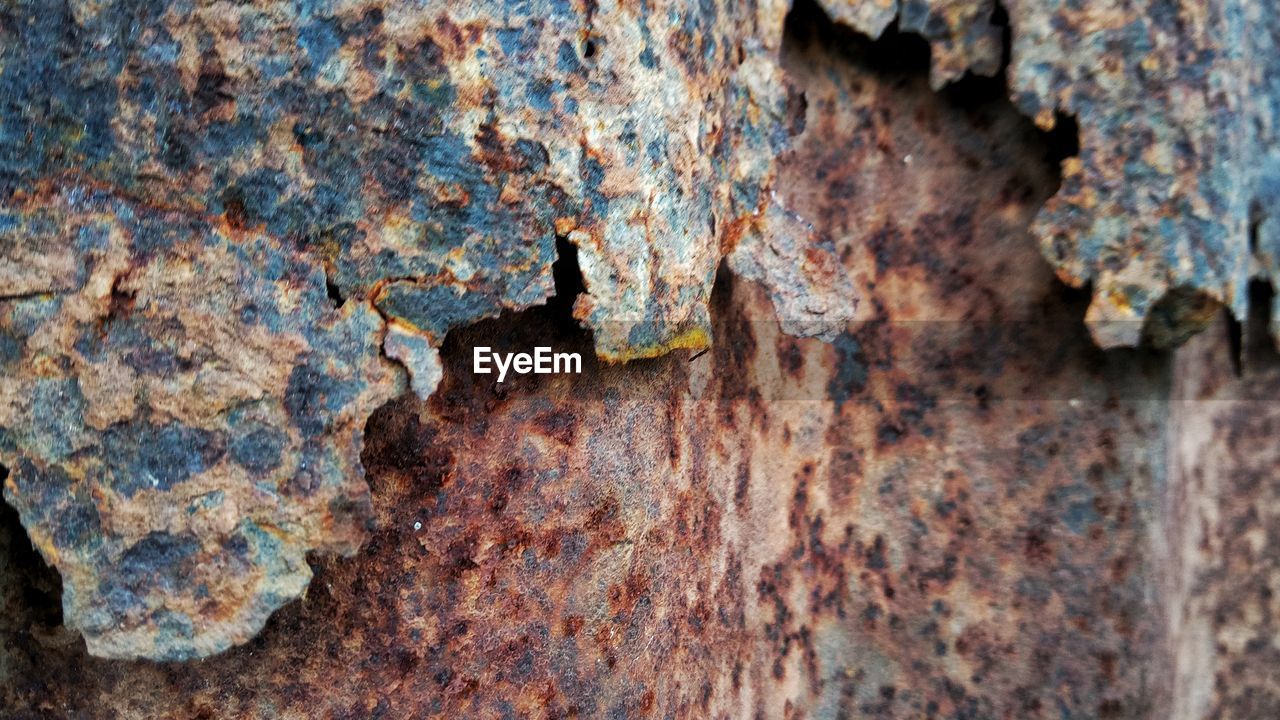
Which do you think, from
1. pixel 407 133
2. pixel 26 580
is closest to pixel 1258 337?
pixel 407 133

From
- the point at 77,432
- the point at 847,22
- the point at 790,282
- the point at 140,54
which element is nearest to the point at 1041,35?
the point at 847,22

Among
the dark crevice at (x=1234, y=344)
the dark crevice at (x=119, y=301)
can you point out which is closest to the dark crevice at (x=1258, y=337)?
the dark crevice at (x=1234, y=344)

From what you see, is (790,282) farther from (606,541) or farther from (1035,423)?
(1035,423)

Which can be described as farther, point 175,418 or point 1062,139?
point 1062,139

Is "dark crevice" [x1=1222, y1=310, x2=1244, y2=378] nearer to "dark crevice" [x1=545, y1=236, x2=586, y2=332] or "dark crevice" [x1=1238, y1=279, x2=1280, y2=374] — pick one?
"dark crevice" [x1=1238, y1=279, x2=1280, y2=374]

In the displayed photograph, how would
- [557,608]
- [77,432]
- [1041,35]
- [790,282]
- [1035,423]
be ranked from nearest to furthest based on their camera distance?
[77,432] < [557,608] < [790,282] < [1041,35] < [1035,423]

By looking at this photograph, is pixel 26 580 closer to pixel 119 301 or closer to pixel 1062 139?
pixel 119 301

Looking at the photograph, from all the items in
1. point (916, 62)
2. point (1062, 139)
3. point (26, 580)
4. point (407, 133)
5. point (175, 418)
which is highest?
point (916, 62)
